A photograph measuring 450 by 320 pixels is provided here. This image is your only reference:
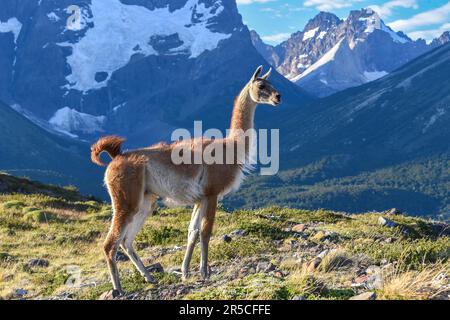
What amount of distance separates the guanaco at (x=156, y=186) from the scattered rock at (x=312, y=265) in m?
2.09

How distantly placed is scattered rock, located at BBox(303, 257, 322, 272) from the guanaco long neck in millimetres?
3311

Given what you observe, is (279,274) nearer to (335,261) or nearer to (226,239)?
(335,261)

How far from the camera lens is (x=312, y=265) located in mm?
12297

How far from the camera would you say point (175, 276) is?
42.2 feet

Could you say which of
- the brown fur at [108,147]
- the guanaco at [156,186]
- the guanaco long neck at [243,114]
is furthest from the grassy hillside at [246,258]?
the guanaco long neck at [243,114]

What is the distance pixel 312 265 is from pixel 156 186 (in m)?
3.59

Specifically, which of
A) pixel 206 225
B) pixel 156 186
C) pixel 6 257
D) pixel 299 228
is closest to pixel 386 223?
pixel 299 228

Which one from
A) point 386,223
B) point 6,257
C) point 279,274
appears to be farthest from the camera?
point 386,223

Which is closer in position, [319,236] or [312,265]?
[312,265]

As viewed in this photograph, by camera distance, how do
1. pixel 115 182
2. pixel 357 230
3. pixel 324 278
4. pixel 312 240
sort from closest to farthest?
pixel 324 278, pixel 115 182, pixel 312 240, pixel 357 230
